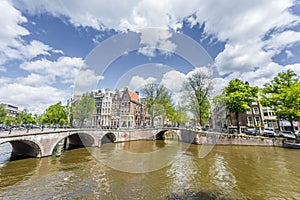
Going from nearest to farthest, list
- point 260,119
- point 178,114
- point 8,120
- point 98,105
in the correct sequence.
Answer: point 260,119 → point 178,114 → point 98,105 → point 8,120

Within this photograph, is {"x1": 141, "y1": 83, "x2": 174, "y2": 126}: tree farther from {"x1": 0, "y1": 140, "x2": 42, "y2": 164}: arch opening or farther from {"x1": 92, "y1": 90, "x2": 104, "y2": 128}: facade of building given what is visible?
{"x1": 0, "y1": 140, "x2": 42, "y2": 164}: arch opening

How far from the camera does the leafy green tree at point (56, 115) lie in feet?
135

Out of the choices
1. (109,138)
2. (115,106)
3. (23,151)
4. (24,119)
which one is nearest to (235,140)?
(109,138)

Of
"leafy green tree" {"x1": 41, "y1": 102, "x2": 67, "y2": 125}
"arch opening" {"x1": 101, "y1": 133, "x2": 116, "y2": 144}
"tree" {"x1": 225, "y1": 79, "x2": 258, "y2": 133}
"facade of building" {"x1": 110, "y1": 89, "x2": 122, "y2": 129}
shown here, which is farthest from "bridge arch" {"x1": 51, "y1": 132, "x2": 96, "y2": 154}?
"tree" {"x1": 225, "y1": 79, "x2": 258, "y2": 133}

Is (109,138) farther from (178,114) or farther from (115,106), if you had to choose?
(178,114)

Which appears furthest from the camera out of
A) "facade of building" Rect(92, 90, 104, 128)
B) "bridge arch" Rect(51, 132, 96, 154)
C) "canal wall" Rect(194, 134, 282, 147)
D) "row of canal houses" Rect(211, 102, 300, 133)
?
"facade of building" Rect(92, 90, 104, 128)

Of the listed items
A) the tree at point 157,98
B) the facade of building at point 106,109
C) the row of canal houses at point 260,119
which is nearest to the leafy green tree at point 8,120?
the facade of building at point 106,109

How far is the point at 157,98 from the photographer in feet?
127

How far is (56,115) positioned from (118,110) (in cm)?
1731

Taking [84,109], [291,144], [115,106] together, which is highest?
[115,106]

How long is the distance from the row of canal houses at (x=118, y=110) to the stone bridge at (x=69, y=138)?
10614mm

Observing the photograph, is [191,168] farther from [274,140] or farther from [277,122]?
[277,122]

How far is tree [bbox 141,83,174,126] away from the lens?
124 ft

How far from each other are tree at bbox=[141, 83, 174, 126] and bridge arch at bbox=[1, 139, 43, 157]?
25.5 m
